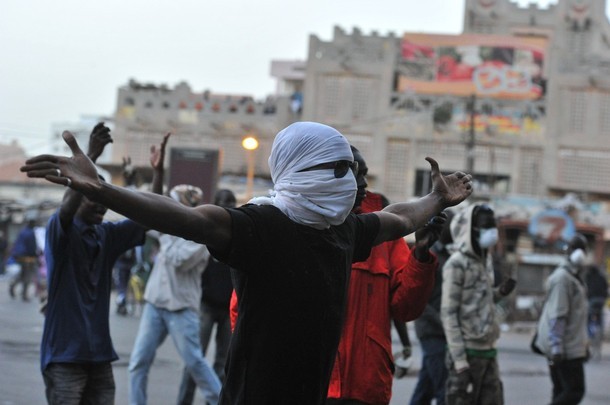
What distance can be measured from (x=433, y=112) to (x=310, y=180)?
166 ft

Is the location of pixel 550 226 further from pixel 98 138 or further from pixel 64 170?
pixel 64 170

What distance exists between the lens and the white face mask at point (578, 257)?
1009 centimetres

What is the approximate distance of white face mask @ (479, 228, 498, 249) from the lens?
8.36 metres

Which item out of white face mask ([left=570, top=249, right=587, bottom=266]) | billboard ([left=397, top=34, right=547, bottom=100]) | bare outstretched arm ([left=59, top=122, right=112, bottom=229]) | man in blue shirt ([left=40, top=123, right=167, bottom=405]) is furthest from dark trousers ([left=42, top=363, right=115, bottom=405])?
billboard ([left=397, top=34, right=547, bottom=100])

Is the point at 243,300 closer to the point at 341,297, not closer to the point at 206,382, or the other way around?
the point at 341,297

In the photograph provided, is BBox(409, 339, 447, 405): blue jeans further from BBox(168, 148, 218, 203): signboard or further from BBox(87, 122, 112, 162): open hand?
BBox(168, 148, 218, 203): signboard

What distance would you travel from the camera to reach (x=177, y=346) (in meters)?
9.16

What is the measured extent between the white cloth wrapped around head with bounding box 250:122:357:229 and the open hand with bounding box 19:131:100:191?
28.1 inches

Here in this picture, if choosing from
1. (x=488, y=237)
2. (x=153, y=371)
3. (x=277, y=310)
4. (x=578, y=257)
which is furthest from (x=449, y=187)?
(x=153, y=371)

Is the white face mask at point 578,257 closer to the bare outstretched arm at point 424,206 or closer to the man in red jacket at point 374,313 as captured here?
the man in red jacket at point 374,313

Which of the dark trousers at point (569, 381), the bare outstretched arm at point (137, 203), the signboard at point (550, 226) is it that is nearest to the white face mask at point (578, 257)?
the dark trousers at point (569, 381)

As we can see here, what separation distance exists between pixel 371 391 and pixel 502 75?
4985 centimetres

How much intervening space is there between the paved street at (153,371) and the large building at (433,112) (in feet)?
103

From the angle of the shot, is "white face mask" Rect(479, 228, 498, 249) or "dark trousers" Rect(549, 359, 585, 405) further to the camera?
"dark trousers" Rect(549, 359, 585, 405)
